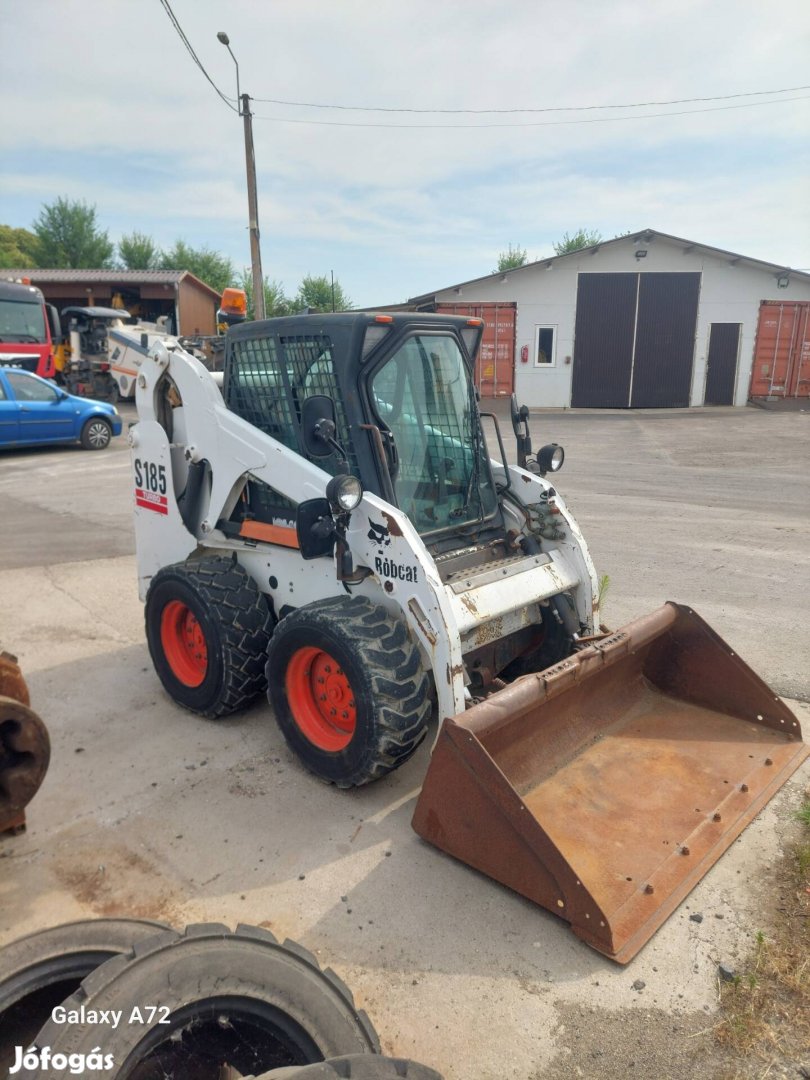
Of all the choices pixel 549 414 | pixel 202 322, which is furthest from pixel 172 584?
pixel 202 322

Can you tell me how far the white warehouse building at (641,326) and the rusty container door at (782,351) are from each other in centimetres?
3

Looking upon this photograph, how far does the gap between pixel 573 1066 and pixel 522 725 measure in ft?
4.54

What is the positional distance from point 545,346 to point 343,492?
2095 centimetres

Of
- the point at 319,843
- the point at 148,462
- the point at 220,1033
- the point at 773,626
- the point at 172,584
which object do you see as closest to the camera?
the point at 220,1033

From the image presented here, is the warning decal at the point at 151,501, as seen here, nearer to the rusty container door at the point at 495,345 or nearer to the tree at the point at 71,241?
the rusty container door at the point at 495,345

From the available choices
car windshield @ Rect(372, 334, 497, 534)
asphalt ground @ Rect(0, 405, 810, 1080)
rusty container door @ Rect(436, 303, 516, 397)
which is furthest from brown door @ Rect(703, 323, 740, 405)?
car windshield @ Rect(372, 334, 497, 534)

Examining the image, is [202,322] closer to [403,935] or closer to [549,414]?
[549,414]

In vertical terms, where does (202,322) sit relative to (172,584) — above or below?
Answer: above

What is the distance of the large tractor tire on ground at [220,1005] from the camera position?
1.84m

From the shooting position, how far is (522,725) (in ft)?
11.3

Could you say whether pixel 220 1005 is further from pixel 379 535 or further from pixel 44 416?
pixel 44 416

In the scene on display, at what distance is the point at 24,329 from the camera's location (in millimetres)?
18391

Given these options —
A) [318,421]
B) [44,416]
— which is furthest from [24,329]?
[318,421]

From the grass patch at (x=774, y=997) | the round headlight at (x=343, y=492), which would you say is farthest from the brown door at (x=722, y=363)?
the grass patch at (x=774, y=997)
